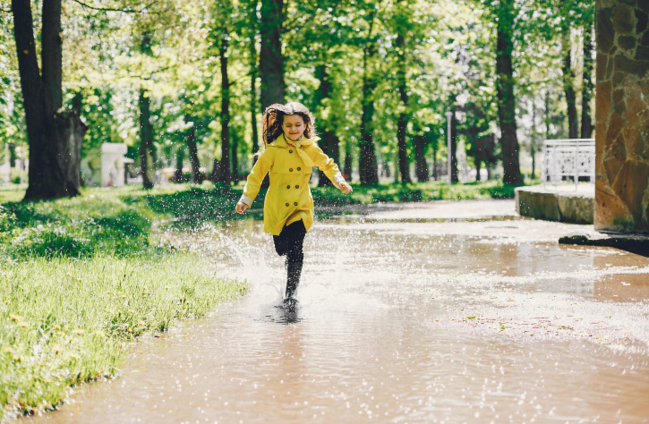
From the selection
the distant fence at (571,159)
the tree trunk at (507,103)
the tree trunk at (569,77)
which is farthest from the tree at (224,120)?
the distant fence at (571,159)

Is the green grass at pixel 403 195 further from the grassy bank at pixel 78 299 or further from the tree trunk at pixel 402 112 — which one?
the grassy bank at pixel 78 299

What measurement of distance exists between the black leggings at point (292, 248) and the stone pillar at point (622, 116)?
6608 millimetres

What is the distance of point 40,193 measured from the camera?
68.6 ft

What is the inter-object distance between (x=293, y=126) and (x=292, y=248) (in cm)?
111

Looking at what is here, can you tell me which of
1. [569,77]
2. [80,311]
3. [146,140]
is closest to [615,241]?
[80,311]

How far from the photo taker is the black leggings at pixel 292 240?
7414 millimetres

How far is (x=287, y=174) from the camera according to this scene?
7332 mm

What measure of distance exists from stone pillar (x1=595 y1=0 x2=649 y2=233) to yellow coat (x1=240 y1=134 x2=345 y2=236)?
6437 mm

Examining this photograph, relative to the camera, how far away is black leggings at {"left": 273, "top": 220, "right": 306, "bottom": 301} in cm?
741

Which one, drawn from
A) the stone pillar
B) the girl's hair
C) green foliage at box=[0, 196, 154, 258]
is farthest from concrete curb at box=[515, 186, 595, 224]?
the girl's hair

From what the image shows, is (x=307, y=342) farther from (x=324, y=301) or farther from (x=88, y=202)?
(x=88, y=202)

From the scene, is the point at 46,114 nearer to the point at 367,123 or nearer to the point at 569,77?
the point at 367,123

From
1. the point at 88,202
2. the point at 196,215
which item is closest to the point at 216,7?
the point at 196,215

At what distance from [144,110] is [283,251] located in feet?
131
